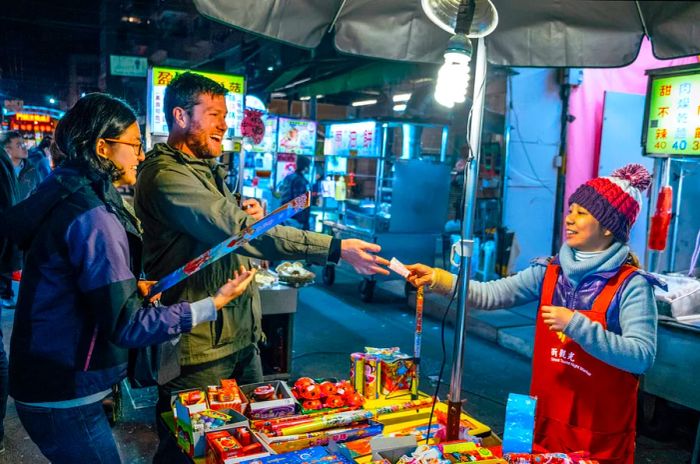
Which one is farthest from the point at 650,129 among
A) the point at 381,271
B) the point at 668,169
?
the point at 381,271

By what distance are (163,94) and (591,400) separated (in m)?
6.26

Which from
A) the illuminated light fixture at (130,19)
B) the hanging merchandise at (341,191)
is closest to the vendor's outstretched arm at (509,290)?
the hanging merchandise at (341,191)

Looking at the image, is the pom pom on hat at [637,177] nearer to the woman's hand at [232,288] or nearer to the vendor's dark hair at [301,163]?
the woman's hand at [232,288]

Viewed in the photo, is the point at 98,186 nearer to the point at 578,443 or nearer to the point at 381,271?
the point at 381,271

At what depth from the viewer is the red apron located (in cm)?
230

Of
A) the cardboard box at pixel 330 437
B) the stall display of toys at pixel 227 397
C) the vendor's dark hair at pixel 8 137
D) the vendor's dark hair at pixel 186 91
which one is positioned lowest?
the cardboard box at pixel 330 437

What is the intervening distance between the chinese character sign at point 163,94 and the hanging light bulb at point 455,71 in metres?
4.98

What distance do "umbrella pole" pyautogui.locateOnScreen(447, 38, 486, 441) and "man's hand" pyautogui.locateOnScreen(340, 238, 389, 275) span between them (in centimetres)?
35

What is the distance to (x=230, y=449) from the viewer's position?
187 cm

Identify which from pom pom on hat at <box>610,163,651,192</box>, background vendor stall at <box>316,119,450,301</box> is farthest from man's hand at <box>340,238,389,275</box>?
background vendor stall at <box>316,119,450,301</box>

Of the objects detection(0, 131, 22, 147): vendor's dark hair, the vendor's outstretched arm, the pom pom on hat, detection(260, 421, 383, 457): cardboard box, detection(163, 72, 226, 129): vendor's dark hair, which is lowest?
detection(260, 421, 383, 457): cardboard box

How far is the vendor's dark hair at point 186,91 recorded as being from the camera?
2529 mm

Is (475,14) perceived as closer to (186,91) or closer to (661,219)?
(186,91)

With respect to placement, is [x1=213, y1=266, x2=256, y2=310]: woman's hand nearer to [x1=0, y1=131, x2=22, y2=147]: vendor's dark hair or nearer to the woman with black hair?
the woman with black hair
